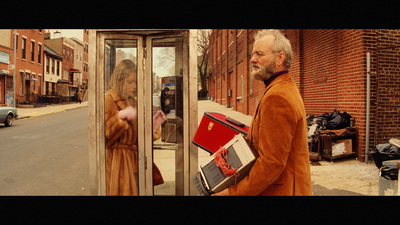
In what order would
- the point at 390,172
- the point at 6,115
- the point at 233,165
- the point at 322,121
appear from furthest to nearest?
the point at 6,115 → the point at 322,121 → the point at 390,172 → the point at 233,165

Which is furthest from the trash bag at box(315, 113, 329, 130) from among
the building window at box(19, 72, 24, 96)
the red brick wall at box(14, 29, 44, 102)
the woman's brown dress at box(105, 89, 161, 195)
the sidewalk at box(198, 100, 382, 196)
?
the building window at box(19, 72, 24, 96)

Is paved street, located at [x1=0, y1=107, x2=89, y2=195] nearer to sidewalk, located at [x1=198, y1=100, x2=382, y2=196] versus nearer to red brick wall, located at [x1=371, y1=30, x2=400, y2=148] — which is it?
sidewalk, located at [x1=198, y1=100, x2=382, y2=196]

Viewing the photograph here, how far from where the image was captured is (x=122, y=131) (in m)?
3.63

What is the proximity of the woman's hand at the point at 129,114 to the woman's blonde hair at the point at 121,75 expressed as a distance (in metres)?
0.15

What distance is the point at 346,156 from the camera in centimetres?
754

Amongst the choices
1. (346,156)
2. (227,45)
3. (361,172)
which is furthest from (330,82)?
(227,45)

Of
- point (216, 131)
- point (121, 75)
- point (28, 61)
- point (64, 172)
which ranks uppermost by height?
point (28, 61)

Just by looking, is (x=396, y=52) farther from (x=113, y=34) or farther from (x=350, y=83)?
(x=113, y=34)

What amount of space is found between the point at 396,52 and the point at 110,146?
294 inches

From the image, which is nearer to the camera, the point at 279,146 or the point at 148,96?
the point at 279,146

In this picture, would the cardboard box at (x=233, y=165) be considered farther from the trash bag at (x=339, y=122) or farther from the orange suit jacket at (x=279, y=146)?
the trash bag at (x=339, y=122)

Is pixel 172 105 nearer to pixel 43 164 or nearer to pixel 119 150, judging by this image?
pixel 119 150

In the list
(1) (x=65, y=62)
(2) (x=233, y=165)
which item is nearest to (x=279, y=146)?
(2) (x=233, y=165)

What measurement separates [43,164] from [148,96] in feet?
17.6
